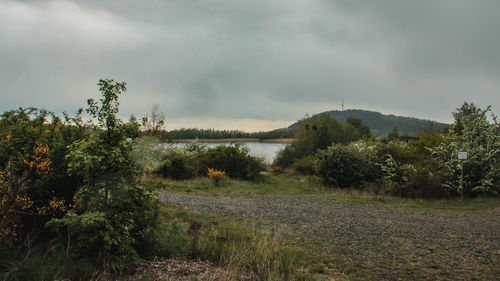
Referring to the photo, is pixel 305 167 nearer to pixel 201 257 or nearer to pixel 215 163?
pixel 215 163

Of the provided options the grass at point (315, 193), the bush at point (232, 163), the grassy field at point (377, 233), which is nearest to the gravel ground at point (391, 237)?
the grassy field at point (377, 233)

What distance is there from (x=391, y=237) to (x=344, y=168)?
10.6 metres

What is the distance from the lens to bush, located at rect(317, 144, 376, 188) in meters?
18.2

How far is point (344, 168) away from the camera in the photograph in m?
18.2

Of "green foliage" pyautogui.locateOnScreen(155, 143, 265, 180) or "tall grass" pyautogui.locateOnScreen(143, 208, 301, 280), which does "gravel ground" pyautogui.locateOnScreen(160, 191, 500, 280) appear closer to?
"tall grass" pyautogui.locateOnScreen(143, 208, 301, 280)

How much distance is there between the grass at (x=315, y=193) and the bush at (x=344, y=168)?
831mm

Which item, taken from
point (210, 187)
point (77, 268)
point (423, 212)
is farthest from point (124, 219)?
point (210, 187)

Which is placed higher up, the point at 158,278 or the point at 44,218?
the point at 44,218

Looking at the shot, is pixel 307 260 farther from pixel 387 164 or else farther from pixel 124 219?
pixel 387 164

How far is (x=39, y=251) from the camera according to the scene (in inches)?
194

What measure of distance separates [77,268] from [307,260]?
11.7 ft

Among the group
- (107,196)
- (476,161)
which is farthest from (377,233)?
(476,161)

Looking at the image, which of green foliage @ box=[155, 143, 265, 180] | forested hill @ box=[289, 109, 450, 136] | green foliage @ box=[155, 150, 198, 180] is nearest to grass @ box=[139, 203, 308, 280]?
green foliage @ box=[155, 150, 198, 180]

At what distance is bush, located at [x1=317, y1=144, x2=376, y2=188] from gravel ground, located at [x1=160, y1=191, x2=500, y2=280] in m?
5.52
